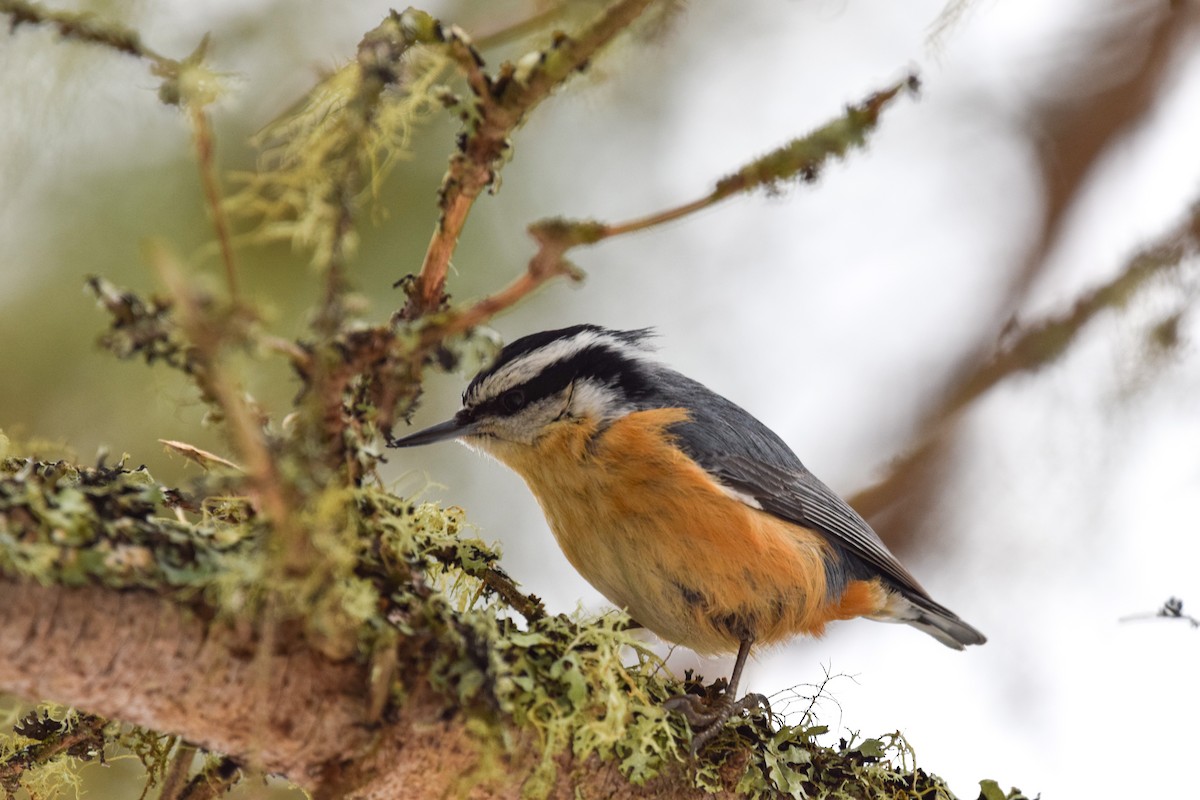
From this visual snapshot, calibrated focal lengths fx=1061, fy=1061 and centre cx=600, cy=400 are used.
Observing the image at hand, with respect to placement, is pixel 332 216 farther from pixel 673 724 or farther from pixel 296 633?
pixel 673 724

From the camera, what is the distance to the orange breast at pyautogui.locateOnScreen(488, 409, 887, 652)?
244 centimetres

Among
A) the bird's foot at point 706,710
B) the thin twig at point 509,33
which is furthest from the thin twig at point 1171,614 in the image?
the thin twig at point 509,33

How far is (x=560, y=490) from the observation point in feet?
8.64

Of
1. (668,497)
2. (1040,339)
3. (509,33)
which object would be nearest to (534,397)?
(668,497)

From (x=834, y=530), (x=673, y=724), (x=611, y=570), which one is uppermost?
(x=834, y=530)

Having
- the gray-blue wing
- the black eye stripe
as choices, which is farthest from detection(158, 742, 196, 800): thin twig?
the gray-blue wing

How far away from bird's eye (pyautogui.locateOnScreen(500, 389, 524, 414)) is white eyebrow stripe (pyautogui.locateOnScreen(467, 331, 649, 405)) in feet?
0.08

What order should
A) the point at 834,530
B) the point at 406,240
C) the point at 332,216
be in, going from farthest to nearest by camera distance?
the point at 406,240 → the point at 834,530 → the point at 332,216

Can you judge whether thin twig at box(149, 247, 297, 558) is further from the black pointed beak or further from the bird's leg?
the black pointed beak

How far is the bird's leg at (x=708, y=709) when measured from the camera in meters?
1.90

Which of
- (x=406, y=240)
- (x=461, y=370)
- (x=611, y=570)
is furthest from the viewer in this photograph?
(x=406, y=240)

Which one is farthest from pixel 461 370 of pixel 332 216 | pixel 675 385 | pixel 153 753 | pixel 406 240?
pixel 406 240

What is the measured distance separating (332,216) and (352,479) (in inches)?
17.8

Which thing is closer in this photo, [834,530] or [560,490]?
[560,490]
